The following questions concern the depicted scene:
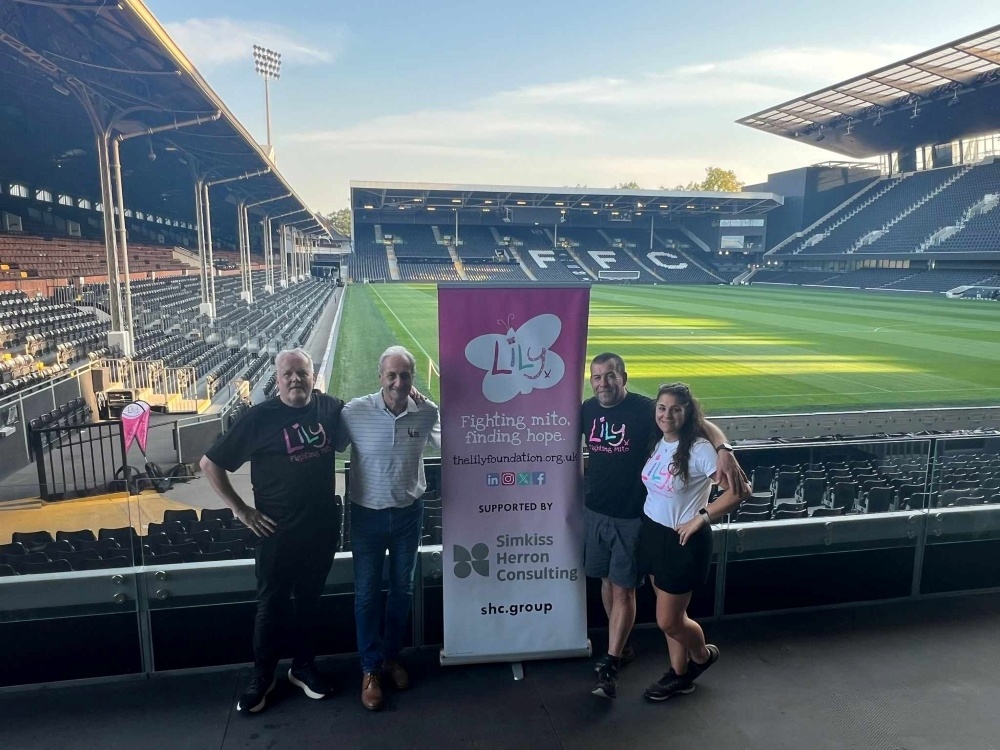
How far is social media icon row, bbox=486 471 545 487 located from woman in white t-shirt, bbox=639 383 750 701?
55 centimetres

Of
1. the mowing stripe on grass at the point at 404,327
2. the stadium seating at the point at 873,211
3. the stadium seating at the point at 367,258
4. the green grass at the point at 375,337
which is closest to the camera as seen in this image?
the green grass at the point at 375,337

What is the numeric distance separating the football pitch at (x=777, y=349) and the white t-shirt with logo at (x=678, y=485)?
1014 cm

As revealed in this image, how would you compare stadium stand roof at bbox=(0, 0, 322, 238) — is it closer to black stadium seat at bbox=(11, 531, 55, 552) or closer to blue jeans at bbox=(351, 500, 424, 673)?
black stadium seat at bbox=(11, 531, 55, 552)

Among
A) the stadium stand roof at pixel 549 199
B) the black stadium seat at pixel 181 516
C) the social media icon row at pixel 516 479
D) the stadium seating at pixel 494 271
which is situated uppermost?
the stadium stand roof at pixel 549 199

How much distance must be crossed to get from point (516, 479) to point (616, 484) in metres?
0.52

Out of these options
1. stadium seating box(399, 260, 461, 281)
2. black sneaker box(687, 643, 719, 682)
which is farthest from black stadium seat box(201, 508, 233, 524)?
stadium seating box(399, 260, 461, 281)

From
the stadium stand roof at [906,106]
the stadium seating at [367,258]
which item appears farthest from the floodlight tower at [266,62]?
the stadium stand roof at [906,106]

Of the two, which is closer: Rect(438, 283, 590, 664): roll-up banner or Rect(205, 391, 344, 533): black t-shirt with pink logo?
Rect(205, 391, 344, 533): black t-shirt with pink logo

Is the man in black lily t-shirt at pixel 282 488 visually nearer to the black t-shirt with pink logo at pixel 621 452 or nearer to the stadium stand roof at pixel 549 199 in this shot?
the black t-shirt with pink logo at pixel 621 452

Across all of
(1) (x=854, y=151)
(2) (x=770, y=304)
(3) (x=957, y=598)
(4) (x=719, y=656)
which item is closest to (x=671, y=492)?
(4) (x=719, y=656)

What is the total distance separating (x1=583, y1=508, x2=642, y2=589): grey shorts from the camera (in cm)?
329

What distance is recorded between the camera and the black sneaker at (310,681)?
125 inches

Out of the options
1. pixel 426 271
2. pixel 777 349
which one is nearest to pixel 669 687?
pixel 777 349

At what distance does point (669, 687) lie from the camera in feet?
10.5
